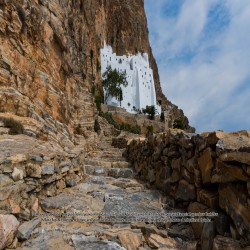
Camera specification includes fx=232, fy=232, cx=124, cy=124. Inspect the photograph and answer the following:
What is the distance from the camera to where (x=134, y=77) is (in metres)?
57.2

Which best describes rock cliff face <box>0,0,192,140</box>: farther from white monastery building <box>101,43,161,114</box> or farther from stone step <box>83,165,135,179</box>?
white monastery building <box>101,43,161,114</box>

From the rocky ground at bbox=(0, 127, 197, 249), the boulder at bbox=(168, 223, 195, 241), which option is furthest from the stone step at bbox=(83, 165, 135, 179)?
the boulder at bbox=(168, 223, 195, 241)

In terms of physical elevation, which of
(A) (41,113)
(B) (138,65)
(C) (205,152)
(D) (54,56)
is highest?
(B) (138,65)

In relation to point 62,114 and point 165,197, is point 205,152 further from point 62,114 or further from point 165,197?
point 62,114

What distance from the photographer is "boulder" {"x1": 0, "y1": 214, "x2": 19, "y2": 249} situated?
2.49 metres

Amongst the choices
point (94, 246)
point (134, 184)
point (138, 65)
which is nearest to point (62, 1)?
point (134, 184)

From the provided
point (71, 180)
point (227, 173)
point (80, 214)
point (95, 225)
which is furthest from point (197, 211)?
point (71, 180)

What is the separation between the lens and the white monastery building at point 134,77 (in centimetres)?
5139

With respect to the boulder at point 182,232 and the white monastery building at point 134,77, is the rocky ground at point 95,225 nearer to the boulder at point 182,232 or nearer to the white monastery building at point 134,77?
the boulder at point 182,232

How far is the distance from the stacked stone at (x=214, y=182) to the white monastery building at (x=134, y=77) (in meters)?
43.6

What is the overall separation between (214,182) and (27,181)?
9.14ft

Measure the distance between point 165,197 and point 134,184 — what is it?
1675 millimetres

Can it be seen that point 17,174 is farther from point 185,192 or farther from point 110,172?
point 110,172

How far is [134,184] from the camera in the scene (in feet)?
21.4
